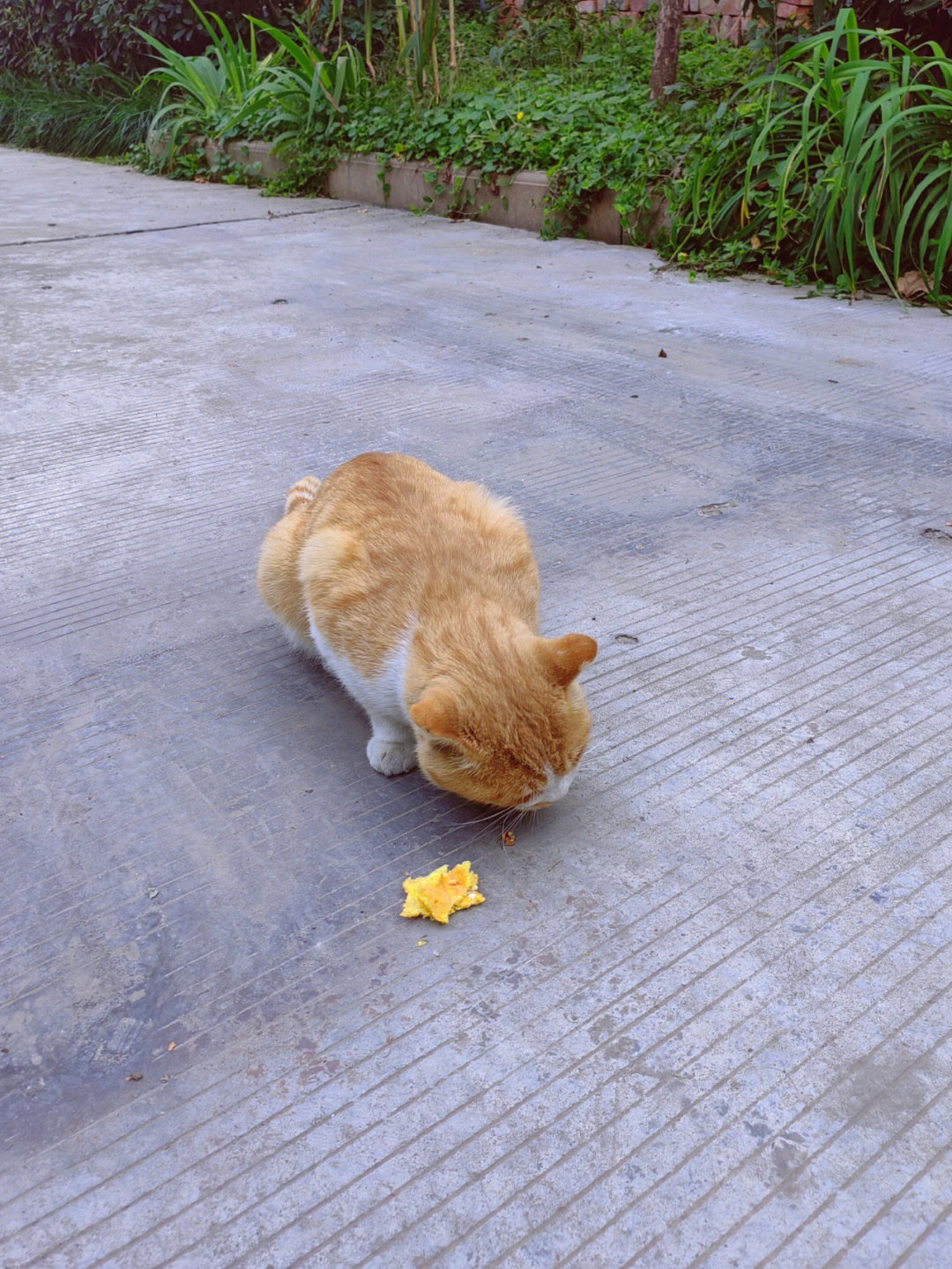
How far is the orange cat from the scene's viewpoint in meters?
1.83

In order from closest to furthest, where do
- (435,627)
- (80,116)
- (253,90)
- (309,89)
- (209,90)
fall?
1. (435,627)
2. (309,89)
3. (253,90)
4. (209,90)
5. (80,116)

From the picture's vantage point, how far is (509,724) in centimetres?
182

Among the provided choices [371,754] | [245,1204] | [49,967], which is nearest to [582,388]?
[371,754]

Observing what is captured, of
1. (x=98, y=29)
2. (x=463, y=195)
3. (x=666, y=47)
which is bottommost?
(x=463, y=195)

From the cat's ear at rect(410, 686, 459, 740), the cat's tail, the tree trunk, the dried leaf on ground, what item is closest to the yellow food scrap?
the cat's ear at rect(410, 686, 459, 740)

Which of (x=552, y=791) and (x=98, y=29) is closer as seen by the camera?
(x=552, y=791)

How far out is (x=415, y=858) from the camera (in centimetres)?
192

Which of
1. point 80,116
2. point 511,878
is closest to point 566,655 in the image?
point 511,878

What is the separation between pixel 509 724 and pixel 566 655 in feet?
0.53

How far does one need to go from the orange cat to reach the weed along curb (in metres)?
4.42

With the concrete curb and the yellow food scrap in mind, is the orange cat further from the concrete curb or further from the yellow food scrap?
the concrete curb

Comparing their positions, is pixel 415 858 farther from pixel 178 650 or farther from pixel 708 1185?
pixel 178 650

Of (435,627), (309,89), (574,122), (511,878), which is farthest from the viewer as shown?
A: (309,89)

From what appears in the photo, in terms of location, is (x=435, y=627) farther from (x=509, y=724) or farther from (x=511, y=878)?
(x=511, y=878)
